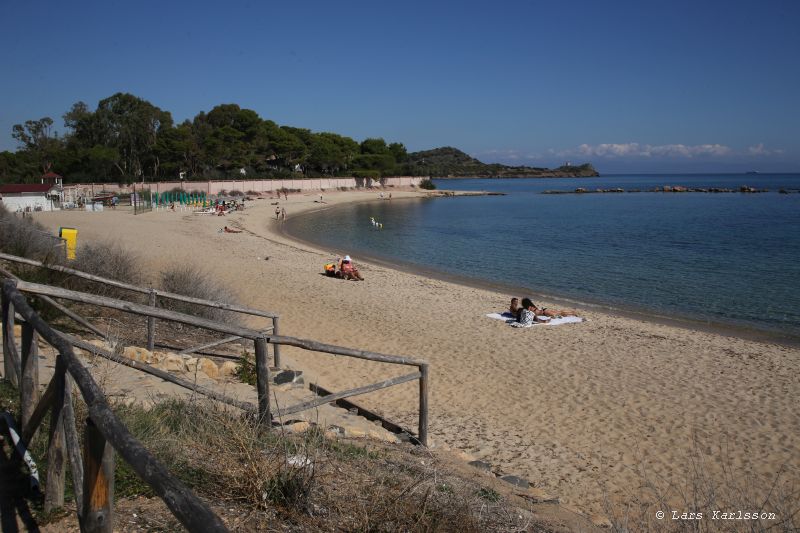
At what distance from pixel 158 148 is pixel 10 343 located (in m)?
71.5

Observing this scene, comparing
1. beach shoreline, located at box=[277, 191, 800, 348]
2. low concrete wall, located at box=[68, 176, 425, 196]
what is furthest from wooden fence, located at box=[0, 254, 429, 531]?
low concrete wall, located at box=[68, 176, 425, 196]

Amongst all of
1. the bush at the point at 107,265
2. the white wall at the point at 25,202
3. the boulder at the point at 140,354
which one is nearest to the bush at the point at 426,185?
the white wall at the point at 25,202

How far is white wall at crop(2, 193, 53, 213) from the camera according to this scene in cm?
3369

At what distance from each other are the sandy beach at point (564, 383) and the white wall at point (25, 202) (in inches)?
857

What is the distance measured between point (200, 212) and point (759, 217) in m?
50.5

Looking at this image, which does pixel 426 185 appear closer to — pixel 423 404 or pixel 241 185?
pixel 241 185

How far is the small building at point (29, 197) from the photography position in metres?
34.2

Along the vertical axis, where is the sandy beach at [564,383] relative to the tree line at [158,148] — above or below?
below

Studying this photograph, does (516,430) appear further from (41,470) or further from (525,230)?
(525,230)

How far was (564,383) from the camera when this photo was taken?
1005cm

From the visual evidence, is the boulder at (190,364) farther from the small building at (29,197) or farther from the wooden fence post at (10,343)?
the small building at (29,197)

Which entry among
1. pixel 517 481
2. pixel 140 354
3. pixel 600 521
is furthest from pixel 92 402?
pixel 140 354

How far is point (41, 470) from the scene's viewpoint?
3.24 meters

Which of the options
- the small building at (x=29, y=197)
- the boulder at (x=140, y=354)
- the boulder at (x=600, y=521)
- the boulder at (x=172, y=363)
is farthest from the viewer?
the small building at (x=29, y=197)
